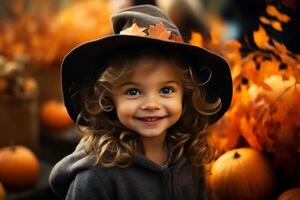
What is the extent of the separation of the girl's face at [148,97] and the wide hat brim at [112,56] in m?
0.07

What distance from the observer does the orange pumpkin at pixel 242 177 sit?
1.84m

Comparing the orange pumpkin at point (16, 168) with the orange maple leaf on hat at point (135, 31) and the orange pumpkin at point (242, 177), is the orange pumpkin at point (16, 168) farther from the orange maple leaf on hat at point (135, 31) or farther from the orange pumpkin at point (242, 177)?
the orange maple leaf on hat at point (135, 31)

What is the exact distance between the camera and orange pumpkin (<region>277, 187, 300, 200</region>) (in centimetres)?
173

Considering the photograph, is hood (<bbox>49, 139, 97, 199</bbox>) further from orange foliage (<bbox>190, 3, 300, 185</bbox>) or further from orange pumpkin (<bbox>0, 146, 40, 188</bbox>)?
orange pumpkin (<bbox>0, 146, 40, 188</bbox>)

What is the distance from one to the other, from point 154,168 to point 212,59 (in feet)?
1.23

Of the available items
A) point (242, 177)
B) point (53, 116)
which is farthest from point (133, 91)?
point (53, 116)

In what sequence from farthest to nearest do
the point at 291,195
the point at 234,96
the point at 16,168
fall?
the point at 16,168, the point at 234,96, the point at 291,195

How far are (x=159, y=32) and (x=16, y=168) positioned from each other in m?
1.12

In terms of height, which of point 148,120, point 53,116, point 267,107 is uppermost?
A: point 148,120

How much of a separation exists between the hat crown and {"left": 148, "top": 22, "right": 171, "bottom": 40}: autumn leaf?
3 centimetres

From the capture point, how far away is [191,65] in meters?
1.66

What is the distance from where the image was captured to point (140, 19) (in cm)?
156

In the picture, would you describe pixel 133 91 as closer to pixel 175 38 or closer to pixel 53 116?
pixel 175 38

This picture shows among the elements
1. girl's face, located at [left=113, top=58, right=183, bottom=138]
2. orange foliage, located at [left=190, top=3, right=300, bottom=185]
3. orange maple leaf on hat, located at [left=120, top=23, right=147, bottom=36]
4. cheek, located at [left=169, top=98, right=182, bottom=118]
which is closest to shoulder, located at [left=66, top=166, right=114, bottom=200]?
girl's face, located at [left=113, top=58, right=183, bottom=138]
